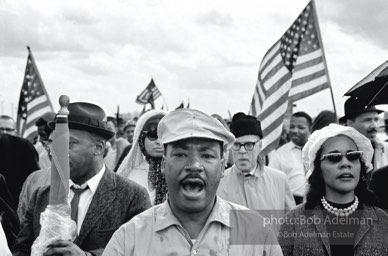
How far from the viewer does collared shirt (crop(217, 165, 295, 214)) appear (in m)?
6.41

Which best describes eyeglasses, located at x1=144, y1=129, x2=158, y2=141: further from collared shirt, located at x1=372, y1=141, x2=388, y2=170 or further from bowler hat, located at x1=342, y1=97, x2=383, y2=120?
collared shirt, located at x1=372, y1=141, x2=388, y2=170

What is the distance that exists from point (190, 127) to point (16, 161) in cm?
512

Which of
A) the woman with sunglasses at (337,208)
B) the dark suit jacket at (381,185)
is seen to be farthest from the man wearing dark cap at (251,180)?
the woman with sunglasses at (337,208)

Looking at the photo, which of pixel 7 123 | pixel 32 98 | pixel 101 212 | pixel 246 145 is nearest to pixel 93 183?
pixel 101 212

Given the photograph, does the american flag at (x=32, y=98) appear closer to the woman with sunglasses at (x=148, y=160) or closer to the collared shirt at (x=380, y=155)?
the woman with sunglasses at (x=148, y=160)

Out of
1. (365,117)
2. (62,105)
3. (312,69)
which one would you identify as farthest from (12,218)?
(312,69)

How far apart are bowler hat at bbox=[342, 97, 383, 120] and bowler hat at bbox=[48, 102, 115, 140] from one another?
220 centimetres

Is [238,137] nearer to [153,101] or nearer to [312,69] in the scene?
[312,69]

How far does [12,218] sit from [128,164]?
1.17 meters

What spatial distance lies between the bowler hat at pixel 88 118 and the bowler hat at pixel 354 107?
220 centimetres

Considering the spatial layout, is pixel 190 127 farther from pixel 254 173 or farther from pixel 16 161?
pixel 16 161

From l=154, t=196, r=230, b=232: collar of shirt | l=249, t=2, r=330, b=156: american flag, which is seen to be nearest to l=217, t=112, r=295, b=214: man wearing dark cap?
l=249, t=2, r=330, b=156: american flag

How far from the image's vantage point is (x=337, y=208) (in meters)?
4.17

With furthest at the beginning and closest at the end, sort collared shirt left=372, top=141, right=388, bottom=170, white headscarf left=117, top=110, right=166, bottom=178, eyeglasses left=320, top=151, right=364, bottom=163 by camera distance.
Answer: collared shirt left=372, top=141, right=388, bottom=170
white headscarf left=117, top=110, right=166, bottom=178
eyeglasses left=320, top=151, right=364, bottom=163
